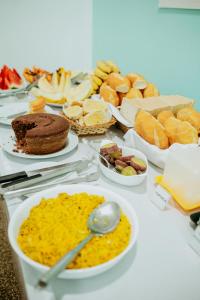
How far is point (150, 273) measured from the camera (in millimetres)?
502

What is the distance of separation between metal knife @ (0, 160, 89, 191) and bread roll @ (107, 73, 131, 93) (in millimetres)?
485

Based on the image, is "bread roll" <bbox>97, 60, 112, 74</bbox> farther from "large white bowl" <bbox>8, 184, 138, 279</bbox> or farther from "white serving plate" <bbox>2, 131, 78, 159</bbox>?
"large white bowl" <bbox>8, 184, 138, 279</bbox>

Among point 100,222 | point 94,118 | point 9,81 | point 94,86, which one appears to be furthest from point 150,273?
point 9,81

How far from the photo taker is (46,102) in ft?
4.18

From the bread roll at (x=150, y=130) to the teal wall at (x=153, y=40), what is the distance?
5.40ft

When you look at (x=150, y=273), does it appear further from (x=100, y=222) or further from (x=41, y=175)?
(x=41, y=175)

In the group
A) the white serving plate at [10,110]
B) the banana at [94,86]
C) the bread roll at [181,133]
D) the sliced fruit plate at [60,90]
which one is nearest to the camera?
the bread roll at [181,133]

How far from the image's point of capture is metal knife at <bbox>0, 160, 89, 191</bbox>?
2.19 ft

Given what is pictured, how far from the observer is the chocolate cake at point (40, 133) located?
2.72 ft

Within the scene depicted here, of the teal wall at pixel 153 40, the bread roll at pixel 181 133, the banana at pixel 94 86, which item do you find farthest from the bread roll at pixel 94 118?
the teal wall at pixel 153 40

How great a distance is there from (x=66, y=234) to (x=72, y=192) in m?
0.15

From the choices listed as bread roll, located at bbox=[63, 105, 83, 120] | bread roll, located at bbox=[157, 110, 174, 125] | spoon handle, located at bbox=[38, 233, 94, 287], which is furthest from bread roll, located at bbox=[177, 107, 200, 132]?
spoon handle, located at bbox=[38, 233, 94, 287]

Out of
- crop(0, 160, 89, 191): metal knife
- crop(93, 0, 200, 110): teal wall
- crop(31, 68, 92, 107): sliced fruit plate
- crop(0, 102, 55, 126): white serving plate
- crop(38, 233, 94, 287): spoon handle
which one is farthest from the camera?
crop(93, 0, 200, 110): teal wall

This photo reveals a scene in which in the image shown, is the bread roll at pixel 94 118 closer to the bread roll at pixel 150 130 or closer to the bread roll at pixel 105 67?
the bread roll at pixel 150 130
